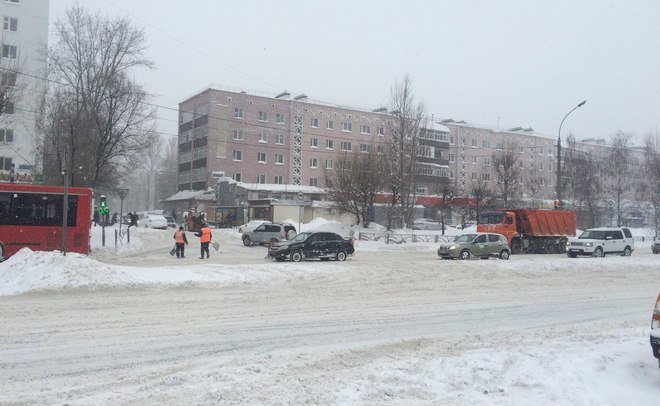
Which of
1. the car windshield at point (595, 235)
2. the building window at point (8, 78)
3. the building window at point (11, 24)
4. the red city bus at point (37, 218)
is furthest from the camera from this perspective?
the building window at point (11, 24)

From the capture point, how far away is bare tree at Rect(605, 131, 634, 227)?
65.6 metres

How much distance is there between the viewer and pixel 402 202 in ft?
162

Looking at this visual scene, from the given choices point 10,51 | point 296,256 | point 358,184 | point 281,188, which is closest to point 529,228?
point 358,184

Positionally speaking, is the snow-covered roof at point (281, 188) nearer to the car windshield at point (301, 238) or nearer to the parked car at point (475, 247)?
the parked car at point (475, 247)

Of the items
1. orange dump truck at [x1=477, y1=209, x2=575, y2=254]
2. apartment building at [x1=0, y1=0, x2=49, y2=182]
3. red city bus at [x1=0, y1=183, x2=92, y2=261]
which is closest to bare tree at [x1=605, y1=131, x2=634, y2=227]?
orange dump truck at [x1=477, y1=209, x2=575, y2=254]

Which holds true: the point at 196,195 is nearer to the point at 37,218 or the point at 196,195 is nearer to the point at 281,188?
the point at 281,188

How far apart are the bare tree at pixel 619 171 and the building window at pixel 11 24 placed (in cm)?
6943

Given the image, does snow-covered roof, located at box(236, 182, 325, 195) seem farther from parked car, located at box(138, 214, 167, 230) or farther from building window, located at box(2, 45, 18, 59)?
building window, located at box(2, 45, 18, 59)

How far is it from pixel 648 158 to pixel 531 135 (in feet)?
120

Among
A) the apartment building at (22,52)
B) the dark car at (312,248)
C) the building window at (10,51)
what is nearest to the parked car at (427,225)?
the dark car at (312,248)

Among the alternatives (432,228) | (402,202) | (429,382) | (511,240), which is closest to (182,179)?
(432,228)

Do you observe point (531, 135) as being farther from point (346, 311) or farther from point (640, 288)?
point (346, 311)

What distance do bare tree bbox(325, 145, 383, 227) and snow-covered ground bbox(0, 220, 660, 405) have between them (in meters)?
28.8

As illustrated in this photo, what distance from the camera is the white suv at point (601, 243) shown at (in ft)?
110
